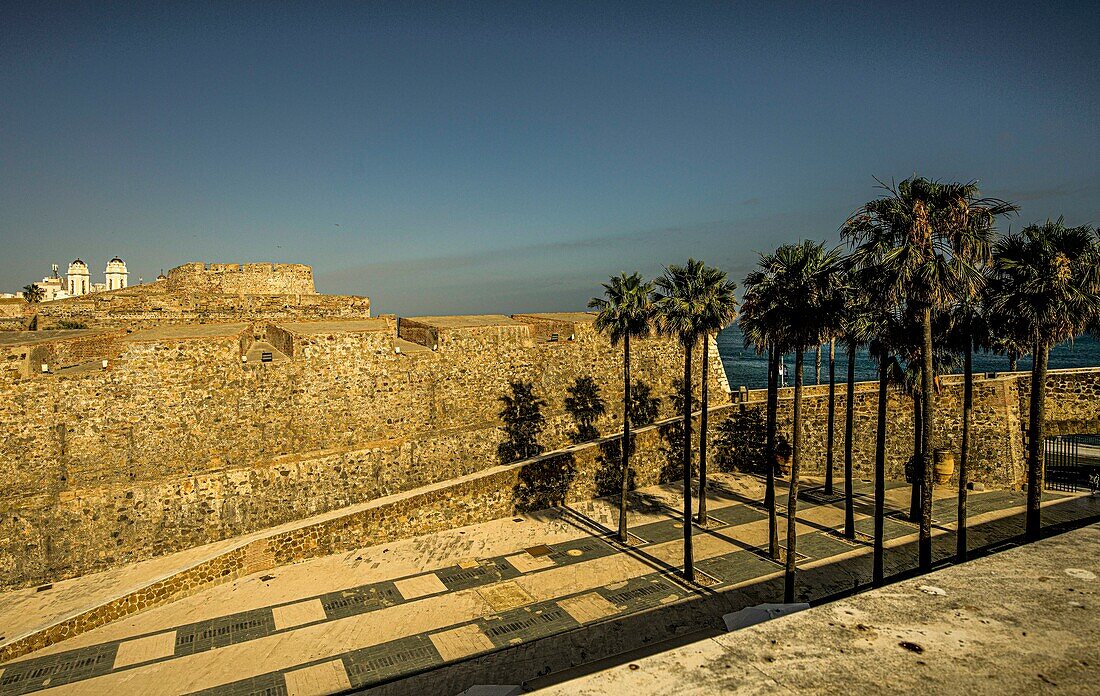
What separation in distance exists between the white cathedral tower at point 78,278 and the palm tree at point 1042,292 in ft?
247

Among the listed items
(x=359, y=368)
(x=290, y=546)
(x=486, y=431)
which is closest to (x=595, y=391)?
(x=486, y=431)

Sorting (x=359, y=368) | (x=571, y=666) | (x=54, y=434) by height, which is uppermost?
(x=359, y=368)

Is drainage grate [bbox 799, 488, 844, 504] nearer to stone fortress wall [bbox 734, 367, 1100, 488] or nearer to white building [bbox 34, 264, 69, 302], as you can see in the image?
stone fortress wall [bbox 734, 367, 1100, 488]

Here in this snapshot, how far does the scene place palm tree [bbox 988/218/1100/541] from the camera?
14.1 meters

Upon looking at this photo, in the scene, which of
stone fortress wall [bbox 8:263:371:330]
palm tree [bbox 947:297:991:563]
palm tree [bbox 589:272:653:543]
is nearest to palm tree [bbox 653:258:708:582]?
palm tree [bbox 589:272:653:543]

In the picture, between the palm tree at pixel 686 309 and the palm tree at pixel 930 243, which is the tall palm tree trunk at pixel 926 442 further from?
the palm tree at pixel 686 309

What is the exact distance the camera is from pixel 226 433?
62.5ft

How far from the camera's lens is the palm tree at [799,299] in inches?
645

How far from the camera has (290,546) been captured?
60.8ft

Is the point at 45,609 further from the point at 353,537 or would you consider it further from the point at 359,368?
the point at 359,368

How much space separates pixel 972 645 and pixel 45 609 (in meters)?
Answer: 19.0

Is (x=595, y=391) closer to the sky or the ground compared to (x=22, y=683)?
closer to the sky

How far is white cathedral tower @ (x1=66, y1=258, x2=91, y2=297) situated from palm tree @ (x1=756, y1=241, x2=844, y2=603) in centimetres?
7010

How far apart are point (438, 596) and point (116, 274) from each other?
60.0 meters
